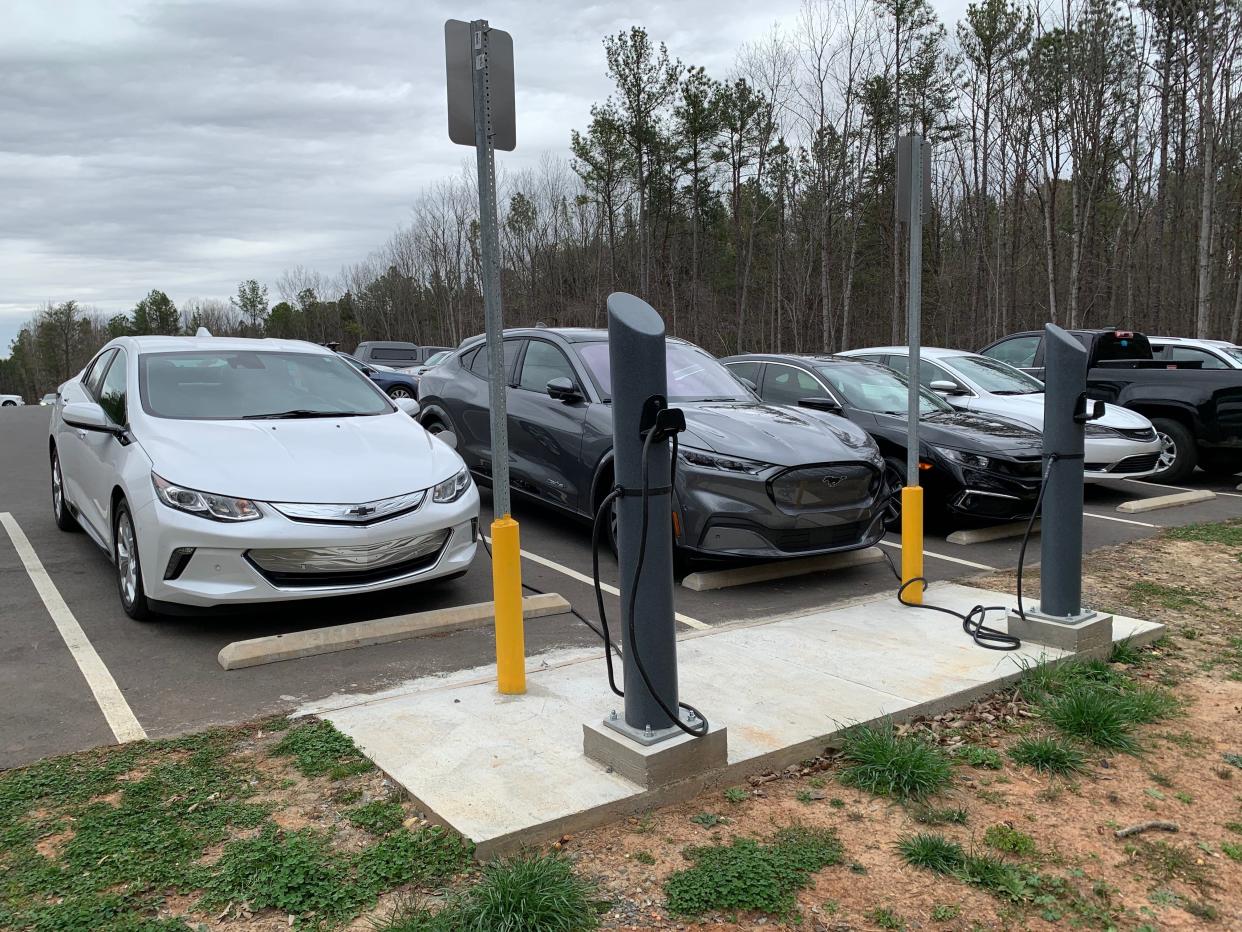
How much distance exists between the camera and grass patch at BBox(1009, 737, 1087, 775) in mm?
3596

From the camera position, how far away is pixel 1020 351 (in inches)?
525

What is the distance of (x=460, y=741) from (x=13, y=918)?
152cm

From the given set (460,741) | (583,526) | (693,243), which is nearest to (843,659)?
(460,741)

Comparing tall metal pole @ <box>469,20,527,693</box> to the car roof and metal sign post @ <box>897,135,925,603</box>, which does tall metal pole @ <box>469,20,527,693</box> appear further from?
the car roof

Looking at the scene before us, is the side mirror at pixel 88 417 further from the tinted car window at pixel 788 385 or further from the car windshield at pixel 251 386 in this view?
the tinted car window at pixel 788 385

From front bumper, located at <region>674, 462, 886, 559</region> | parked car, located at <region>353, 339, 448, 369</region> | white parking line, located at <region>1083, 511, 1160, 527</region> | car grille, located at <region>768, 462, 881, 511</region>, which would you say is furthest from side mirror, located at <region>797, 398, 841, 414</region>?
parked car, located at <region>353, 339, 448, 369</region>

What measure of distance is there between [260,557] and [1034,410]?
770 centimetres

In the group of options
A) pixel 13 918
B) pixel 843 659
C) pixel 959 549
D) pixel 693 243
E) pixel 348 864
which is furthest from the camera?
pixel 693 243

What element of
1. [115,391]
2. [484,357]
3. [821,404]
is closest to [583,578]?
[484,357]

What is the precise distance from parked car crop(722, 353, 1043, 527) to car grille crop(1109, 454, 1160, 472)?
1.86 m

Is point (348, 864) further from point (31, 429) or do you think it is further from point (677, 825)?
point (31, 429)

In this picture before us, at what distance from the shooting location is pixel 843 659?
4730 millimetres

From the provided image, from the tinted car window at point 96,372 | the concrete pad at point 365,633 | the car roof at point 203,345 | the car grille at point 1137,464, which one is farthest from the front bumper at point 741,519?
the car grille at point 1137,464

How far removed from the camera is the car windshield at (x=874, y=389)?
8.95 metres
